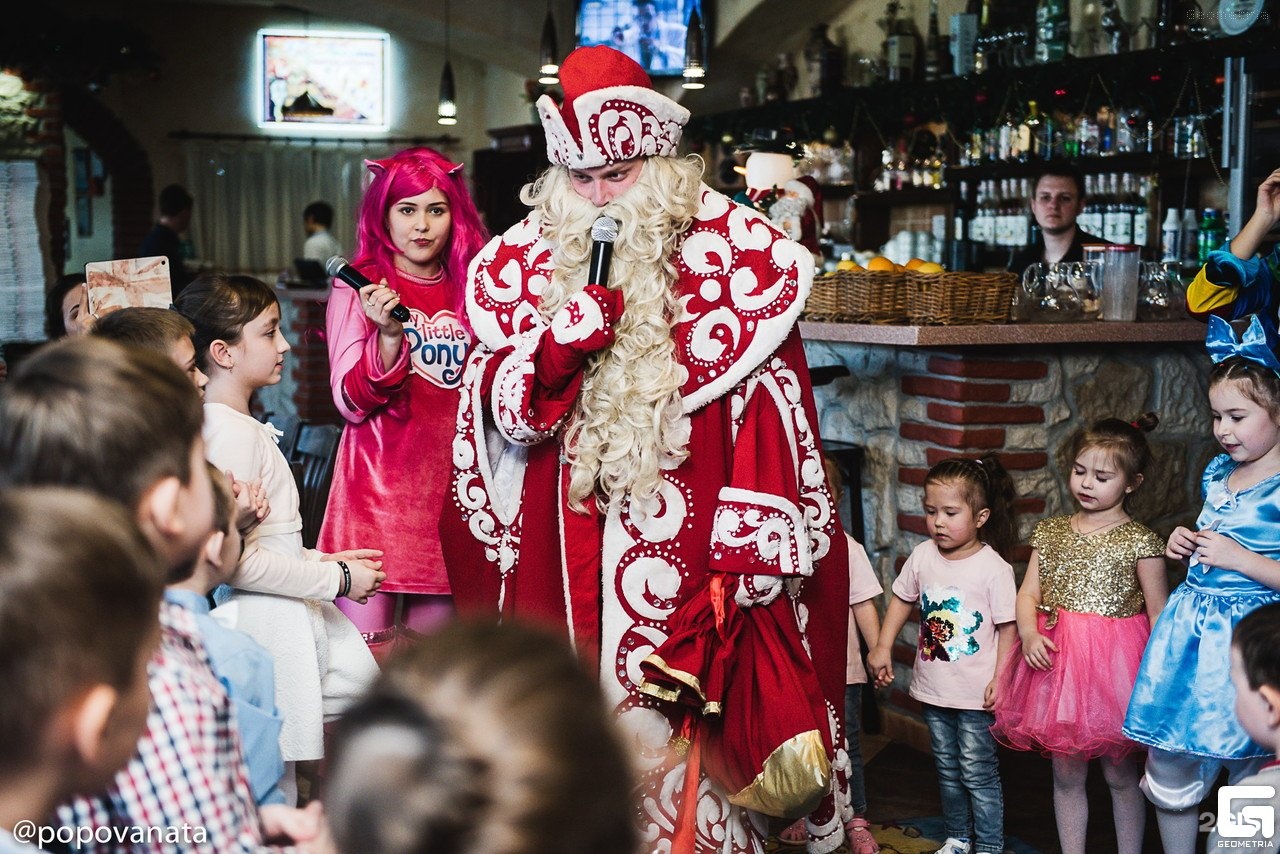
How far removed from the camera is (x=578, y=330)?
2.22m

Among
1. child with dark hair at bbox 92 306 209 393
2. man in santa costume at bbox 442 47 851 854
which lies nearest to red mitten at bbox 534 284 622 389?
man in santa costume at bbox 442 47 851 854

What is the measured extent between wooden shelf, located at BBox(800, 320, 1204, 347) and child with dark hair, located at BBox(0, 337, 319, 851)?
8.10 feet

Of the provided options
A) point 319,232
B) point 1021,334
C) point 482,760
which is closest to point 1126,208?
point 1021,334

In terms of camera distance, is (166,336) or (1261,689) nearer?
(1261,689)

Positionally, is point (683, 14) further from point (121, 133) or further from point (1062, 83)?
point (121, 133)

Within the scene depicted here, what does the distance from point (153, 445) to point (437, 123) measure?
12238 millimetres

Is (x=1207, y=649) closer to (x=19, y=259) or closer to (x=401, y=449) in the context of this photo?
(x=401, y=449)

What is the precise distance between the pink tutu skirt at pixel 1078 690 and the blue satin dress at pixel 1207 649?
0.42ft

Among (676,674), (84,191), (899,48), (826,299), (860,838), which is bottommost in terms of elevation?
(860,838)

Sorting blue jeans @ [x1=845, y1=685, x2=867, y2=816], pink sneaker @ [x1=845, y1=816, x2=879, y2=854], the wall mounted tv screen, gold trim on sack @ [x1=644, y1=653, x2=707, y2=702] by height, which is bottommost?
pink sneaker @ [x1=845, y1=816, x2=879, y2=854]

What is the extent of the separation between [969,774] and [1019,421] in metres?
1.13

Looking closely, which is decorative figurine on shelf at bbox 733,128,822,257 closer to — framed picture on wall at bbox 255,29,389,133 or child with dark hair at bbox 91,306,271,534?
child with dark hair at bbox 91,306,271,534

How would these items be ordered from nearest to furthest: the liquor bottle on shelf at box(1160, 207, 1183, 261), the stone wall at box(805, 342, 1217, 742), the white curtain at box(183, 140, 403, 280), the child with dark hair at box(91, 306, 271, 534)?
the child with dark hair at box(91, 306, 271, 534) < the stone wall at box(805, 342, 1217, 742) < the liquor bottle on shelf at box(1160, 207, 1183, 261) < the white curtain at box(183, 140, 403, 280)

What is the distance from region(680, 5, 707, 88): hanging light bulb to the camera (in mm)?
7340
